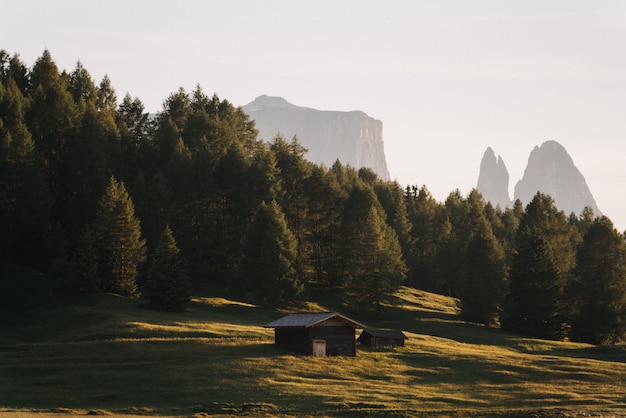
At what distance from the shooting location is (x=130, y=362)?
215 feet

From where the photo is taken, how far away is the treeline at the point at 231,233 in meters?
99.8

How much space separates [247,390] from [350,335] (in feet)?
59.2

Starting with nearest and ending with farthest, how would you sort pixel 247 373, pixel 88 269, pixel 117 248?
pixel 247 373
pixel 88 269
pixel 117 248

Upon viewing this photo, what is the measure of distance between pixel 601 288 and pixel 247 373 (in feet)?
191

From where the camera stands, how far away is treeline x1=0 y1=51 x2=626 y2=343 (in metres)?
99.8

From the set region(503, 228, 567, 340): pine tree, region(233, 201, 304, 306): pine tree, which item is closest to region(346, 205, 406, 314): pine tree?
region(233, 201, 304, 306): pine tree

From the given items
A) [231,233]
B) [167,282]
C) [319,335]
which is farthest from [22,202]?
[319,335]

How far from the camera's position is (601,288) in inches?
4082

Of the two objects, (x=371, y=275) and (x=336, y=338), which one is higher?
(x=371, y=275)

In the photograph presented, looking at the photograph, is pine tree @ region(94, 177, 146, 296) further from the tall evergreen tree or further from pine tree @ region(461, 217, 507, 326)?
pine tree @ region(461, 217, 507, 326)

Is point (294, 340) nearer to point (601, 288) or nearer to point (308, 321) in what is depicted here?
point (308, 321)

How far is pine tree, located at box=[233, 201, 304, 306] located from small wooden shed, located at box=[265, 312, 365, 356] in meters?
28.7

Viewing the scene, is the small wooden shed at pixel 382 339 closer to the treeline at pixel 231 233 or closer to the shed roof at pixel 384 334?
the shed roof at pixel 384 334

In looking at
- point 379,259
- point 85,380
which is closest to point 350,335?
point 85,380
